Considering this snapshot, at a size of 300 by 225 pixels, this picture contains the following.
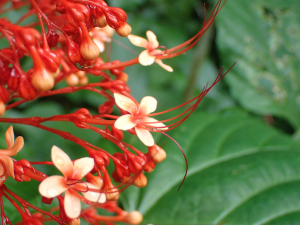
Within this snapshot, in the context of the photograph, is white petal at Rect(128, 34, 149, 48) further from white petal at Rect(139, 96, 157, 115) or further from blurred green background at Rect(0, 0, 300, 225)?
blurred green background at Rect(0, 0, 300, 225)

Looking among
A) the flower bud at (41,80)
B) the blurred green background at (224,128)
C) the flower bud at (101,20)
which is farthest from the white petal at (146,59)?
the blurred green background at (224,128)

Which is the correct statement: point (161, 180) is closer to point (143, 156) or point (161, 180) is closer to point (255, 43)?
point (143, 156)

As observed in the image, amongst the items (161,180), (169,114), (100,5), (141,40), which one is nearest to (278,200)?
(161,180)

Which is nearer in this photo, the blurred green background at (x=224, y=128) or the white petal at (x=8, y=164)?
the white petal at (x=8, y=164)

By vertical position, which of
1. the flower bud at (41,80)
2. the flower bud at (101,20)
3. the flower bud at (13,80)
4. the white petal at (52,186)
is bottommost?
the white petal at (52,186)

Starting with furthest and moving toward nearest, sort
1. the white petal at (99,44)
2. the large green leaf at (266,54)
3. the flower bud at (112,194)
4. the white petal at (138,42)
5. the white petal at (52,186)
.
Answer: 1. the large green leaf at (266,54)
2. the white petal at (99,44)
3. the white petal at (138,42)
4. the flower bud at (112,194)
5. the white petal at (52,186)

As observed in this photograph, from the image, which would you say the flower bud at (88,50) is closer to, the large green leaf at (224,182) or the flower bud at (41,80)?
the flower bud at (41,80)
